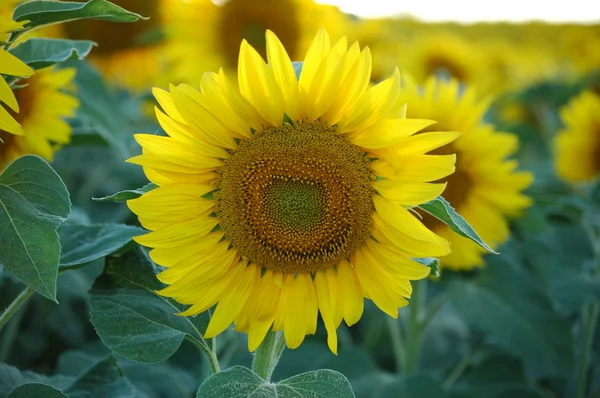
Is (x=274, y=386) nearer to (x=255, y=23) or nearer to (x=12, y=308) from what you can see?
(x=12, y=308)

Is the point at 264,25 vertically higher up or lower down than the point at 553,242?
higher up

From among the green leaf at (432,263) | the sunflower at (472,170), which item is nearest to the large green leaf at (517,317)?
the sunflower at (472,170)

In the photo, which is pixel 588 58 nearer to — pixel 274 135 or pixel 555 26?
pixel 274 135

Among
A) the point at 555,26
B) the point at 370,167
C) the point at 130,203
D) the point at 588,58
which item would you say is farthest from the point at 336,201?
the point at 555,26

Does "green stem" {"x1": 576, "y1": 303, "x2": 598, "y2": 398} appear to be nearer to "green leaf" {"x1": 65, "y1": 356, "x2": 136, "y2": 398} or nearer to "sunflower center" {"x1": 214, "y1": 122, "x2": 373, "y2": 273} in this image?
"sunflower center" {"x1": 214, "y1": 122, "x2": 373, "y2": 273}

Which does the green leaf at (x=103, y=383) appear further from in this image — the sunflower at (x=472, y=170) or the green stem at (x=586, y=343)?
the green stem at (x=586, y=343)
